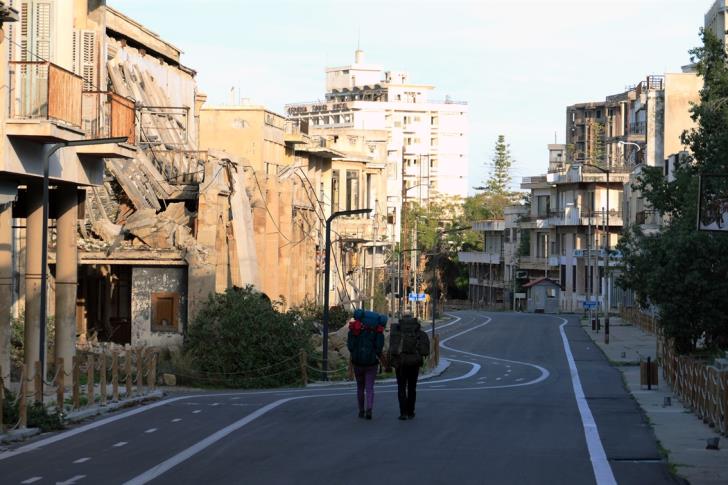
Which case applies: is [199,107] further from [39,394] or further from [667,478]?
[667,478]

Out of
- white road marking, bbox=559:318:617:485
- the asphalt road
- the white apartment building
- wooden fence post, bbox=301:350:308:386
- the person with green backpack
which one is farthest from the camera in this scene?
the white apartment building

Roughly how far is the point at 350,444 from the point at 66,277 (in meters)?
12.9

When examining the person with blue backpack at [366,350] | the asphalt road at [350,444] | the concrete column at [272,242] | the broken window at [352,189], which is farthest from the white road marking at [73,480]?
the broken window at [352,189]

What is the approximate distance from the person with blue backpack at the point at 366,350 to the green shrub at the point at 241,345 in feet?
57.1

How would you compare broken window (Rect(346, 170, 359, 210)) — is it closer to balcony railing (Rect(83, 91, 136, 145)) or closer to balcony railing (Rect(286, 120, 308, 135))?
balcony railing (Rect(286, 120, 308, 135))

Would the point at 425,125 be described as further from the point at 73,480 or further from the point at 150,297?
the point at 73,480

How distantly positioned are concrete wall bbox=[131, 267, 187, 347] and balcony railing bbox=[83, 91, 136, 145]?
1489 centimetres

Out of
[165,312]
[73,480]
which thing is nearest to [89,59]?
[165,312]

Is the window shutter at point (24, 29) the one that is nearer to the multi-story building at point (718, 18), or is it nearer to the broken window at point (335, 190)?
the broken window at point (335, 190)

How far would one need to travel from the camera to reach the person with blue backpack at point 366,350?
68.0ft

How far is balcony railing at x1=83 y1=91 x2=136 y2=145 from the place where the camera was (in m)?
27.1

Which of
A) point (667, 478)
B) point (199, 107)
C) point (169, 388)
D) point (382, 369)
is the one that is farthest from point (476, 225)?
point (667, 478)

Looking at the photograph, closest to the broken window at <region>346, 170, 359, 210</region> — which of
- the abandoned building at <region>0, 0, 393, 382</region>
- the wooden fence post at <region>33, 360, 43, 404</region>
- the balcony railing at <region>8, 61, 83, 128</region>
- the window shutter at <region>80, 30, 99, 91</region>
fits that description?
the abandoned building at <region>0, 0, 393, 382</region>

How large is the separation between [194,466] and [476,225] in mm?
141200
